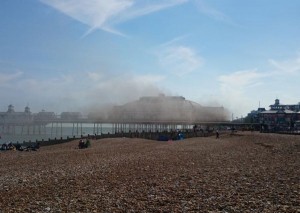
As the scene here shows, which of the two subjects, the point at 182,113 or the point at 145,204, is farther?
the point at 182,113

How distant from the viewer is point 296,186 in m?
11.8

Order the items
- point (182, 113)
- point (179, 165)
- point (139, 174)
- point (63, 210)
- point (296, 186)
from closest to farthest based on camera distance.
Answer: point (63, 210)
point (296, 186)
point (139, 174)
point (179, 165)
point (182, 113)

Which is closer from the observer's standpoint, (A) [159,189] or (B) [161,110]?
(A) [159,189]

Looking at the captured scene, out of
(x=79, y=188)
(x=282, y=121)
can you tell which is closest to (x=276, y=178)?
(x=79, y=188)

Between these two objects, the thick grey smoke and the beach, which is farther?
the thick grey smoke

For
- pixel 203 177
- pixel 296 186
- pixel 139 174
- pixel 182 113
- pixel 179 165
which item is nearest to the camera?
pixel 296 186

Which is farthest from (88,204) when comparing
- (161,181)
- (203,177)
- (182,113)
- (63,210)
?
(182,113)

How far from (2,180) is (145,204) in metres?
8.54

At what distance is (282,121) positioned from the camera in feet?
308

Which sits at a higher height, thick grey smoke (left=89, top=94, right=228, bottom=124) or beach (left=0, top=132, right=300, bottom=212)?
thick grey smoke (left=89, top=94, right=228, bottom=124)

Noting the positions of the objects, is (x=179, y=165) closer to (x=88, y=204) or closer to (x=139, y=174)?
(x=139, y=174)

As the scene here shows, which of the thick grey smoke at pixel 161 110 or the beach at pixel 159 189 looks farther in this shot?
the thick grey smoke at pixel 161 110

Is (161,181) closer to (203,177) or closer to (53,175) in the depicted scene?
(203,177)

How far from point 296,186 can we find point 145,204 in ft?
16.7
